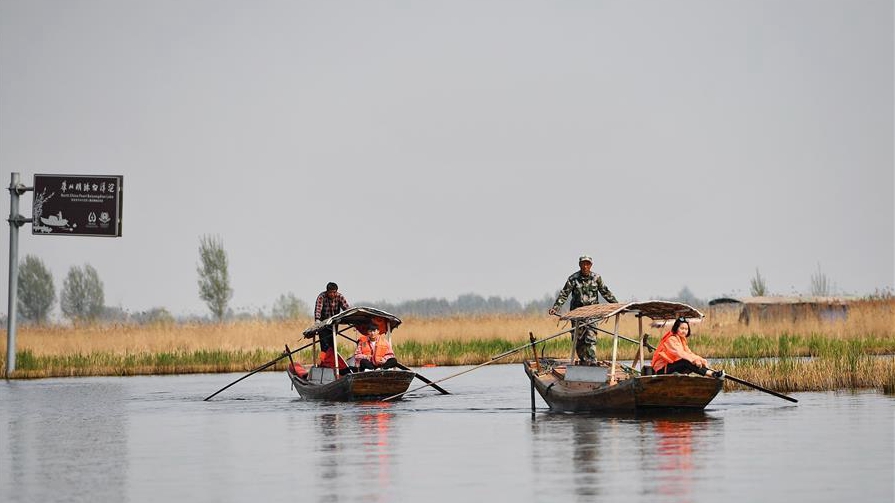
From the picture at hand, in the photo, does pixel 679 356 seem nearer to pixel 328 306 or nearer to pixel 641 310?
pixel 641 310

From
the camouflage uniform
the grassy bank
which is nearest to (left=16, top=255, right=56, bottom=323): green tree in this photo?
the grassy bank

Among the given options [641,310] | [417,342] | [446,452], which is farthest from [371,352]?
[417,342]

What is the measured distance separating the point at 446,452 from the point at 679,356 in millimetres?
4905

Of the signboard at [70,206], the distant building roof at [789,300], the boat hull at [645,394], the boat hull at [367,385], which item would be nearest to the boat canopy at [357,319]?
the boat hull at [367,385]

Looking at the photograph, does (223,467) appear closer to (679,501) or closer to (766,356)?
(679,501)

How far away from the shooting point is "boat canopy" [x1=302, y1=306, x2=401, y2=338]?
27.8 m

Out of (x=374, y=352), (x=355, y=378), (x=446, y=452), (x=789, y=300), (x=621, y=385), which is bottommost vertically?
(x=446, y=452)

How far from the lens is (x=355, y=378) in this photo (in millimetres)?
27766

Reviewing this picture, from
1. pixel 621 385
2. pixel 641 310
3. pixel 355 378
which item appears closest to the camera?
pixel 621 385

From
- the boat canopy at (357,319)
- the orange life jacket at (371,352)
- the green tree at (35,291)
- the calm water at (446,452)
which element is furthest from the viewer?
the green tree at (35,291)

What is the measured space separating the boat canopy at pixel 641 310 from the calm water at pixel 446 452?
5.27 ft

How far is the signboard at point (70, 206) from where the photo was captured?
40.6m

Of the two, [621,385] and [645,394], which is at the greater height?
[621,385]

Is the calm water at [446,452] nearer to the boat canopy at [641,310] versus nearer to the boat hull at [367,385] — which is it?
the boat hull at [367,385]
